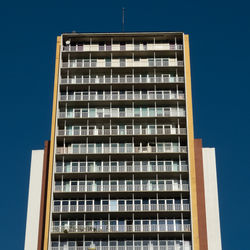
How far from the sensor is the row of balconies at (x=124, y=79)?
302 ft

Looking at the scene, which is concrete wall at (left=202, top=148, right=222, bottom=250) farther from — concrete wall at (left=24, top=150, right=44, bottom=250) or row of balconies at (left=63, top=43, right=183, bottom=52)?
concrete wall at (left=24, top=150, right=44, bottom=250)

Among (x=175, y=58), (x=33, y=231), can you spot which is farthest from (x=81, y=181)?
(x=175, y=58)

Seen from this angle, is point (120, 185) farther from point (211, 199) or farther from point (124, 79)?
point (124, 79)

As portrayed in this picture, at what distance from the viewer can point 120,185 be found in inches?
3366

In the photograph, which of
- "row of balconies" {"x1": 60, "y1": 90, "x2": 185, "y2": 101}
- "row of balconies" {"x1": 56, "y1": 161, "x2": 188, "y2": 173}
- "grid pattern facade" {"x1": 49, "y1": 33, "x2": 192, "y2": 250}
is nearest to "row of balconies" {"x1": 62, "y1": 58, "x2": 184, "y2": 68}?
"grid pattern facade" {"x1": 49, "y1": 33, "x2": 192, "y2": 250}

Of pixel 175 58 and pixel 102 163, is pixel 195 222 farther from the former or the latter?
pixel 175 58

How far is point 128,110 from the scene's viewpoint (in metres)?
90.6

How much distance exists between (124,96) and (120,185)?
13.0 metres

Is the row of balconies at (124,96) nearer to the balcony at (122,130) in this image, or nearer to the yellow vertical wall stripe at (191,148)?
the yellow vertical wall stripe at (191,148)

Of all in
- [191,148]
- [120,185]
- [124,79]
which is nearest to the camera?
[120,185]

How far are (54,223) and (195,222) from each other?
1750 centimetres

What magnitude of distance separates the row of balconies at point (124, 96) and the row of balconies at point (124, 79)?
1.52 meters

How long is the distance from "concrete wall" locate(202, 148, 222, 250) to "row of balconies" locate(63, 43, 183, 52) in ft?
51.2

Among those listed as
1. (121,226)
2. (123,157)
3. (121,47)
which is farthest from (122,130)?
(121,226)
